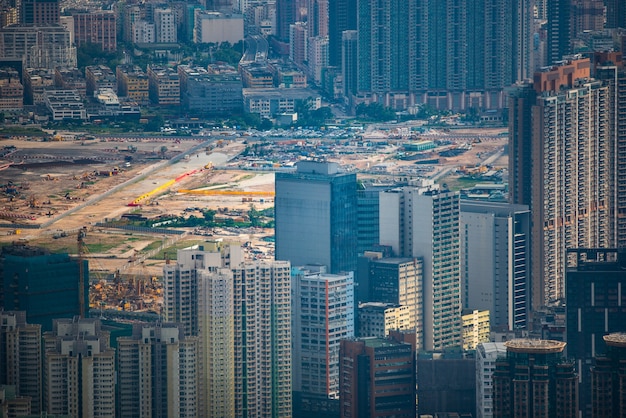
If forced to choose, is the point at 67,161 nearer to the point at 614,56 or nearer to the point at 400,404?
the point at 614,56

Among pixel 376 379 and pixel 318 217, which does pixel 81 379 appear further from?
pixel 318 217

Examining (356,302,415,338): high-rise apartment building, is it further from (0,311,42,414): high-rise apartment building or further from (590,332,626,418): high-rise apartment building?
(590,332,626,418): high-rise apartment building

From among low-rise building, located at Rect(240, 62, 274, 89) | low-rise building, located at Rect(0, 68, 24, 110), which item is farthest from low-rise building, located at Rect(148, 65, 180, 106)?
low-rise building, located at Rect(0, 68, 24, 110)

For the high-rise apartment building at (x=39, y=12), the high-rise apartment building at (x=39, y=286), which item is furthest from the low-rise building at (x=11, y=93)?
the high-rise apartment building at (x=39, y=286)

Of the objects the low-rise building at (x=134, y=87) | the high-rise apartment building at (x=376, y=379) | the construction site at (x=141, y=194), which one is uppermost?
the low-rise building at (x=134, y=87)

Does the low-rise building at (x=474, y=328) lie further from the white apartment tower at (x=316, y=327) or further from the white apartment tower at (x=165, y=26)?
the white apartment tower at (x=165, y=26)

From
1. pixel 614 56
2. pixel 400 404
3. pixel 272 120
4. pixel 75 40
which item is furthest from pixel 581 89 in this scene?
pixel 75 40
